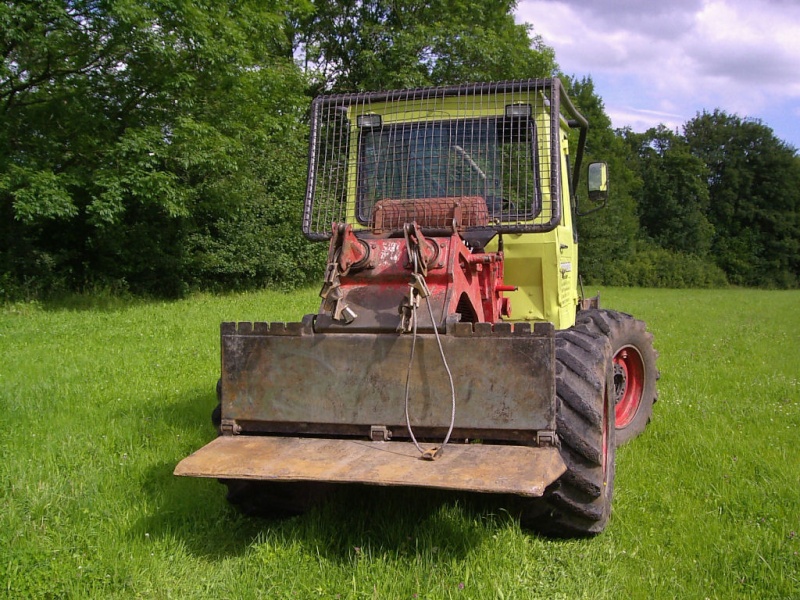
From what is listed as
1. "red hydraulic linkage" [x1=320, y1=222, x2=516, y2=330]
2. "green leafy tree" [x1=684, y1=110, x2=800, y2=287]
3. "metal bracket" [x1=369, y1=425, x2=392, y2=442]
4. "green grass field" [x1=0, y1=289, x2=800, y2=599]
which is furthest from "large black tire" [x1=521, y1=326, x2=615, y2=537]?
"green leafy tree" [x1=684, y1=110, x2=800, y2=287]

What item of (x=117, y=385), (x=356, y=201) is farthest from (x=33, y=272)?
(x=356, y=201)

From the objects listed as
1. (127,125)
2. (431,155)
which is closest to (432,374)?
(431,155)

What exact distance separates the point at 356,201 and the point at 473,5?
75.0 ft

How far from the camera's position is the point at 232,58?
1516 centimetres

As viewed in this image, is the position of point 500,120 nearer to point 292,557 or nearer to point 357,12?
point 292,557

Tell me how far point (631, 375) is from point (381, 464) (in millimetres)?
3460

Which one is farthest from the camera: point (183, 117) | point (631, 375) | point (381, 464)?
point (183, 117)

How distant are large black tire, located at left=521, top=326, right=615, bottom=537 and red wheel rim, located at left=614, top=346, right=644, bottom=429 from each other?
6.00ft

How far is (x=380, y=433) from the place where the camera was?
3.52 metres

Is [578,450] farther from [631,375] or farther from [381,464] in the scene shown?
[631,375]

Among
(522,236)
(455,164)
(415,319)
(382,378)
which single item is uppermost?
(455,164)

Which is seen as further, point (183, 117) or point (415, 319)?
point (183, 117)

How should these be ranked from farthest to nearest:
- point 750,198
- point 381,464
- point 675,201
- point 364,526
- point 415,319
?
point 750,198 → point 675,201 → point 364,526 → point 415,319 → point 381,464

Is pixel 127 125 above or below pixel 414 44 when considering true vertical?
below
